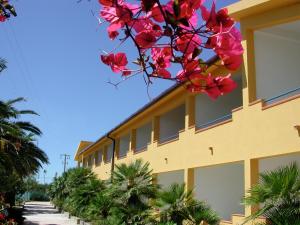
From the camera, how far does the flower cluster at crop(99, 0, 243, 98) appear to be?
4.75ft

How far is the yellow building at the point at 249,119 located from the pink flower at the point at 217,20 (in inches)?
368

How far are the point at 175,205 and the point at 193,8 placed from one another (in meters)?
11.8

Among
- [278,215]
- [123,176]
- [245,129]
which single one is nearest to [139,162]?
[123,176]

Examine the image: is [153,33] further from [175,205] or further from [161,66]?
[175,205]

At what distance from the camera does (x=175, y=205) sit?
12836 millimetres

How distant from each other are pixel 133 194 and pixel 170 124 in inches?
269

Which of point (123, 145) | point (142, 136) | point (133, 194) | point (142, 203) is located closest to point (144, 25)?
point (133, 194)

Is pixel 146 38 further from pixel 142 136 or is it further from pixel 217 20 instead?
pixel 142 136

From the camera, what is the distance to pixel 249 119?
41.3 feet

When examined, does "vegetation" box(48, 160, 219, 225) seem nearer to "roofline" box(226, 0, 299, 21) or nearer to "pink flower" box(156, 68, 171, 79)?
"roofline" box(226, 0, 299, 21)

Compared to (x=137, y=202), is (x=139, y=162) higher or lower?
higher

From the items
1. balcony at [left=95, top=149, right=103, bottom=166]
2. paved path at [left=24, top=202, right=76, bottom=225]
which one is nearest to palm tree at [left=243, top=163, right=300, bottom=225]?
paved path at [left=24, top=202, right=76, bottom=225]

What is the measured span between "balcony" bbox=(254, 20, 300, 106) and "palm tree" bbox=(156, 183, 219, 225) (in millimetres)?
3512

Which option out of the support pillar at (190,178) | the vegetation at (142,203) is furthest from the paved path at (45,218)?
the support pillar at (190,178)
